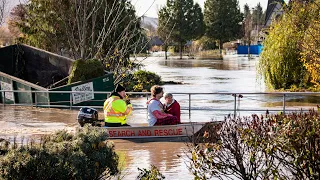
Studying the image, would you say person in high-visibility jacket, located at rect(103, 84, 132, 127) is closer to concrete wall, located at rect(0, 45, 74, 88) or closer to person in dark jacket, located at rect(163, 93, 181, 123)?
person in dark jacket, located at rect(163, 93, 181, 123)

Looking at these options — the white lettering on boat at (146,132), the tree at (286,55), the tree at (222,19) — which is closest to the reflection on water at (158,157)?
the white lettering on boat at (146,132)

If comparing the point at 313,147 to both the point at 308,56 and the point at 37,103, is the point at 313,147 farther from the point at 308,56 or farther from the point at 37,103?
the point at 308,56

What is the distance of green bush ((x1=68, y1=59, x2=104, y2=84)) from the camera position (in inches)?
794

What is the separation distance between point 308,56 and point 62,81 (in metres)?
10.8

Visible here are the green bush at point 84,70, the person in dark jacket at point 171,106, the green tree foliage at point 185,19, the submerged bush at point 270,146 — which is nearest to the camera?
the submerged bush at point 270,146

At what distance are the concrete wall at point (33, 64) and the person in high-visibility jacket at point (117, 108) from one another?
973cm

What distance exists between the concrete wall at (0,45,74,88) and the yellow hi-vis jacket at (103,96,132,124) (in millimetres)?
9733

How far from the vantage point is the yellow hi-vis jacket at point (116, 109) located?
12734mm

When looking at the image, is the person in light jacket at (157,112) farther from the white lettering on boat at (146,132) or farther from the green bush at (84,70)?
the green bush at (84,70)

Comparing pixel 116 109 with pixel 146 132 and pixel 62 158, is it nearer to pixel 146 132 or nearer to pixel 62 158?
pixel 146 132

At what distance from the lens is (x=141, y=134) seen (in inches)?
518

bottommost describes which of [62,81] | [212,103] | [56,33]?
[212,103]

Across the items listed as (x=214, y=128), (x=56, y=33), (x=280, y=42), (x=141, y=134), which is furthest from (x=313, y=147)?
(x=56, y=33)

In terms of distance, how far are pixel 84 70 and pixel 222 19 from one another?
9426cm
